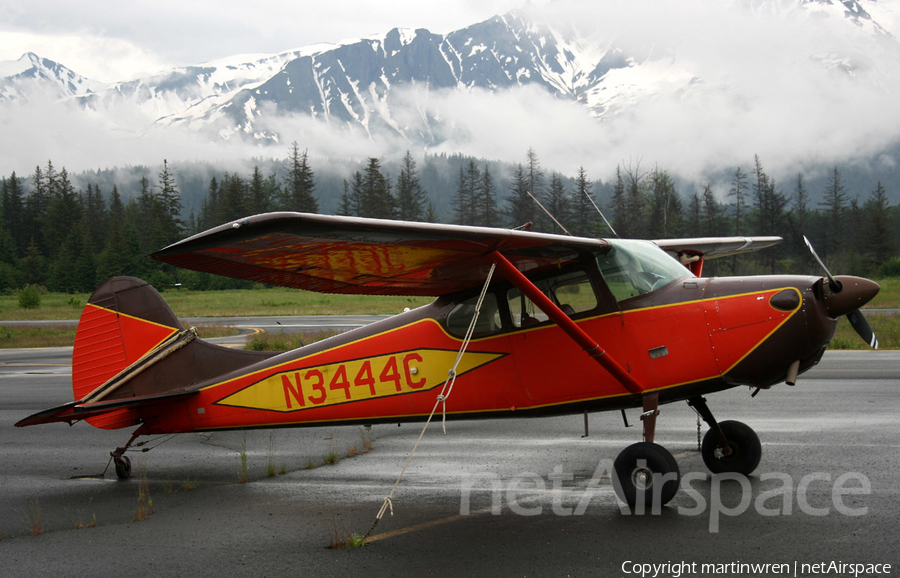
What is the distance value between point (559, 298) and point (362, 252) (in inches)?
73.1

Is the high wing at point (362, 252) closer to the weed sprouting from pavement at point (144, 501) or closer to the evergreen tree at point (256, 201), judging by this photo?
the weed sprouting from pavement at point (144, 501)

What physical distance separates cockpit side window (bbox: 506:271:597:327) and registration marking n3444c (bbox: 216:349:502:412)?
47 cm

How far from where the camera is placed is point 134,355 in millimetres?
7668

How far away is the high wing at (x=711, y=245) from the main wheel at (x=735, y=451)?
217cm

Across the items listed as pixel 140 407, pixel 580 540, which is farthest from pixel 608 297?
pixel 140 407

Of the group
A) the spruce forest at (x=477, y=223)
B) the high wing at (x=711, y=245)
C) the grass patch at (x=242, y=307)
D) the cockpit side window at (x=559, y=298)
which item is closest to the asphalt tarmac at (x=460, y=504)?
the cockpit side window at (x=559, y=298)

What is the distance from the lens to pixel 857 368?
14.1m

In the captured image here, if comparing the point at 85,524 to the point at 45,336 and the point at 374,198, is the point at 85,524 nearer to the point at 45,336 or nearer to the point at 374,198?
the point at 45,336

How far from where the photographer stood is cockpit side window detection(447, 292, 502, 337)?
6.38m

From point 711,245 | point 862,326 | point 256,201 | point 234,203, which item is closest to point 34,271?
point 234,203

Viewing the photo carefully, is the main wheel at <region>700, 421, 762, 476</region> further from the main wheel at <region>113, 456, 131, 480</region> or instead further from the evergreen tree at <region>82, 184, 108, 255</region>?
the evergreen tree at <region>82, 184, 108, 255</region>

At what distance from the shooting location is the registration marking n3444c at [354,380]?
6.48 meters

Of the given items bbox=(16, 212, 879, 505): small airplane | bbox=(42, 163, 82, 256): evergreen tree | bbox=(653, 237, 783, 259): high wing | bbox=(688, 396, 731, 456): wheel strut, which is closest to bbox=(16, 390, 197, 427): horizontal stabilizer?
bbox=(16, 212, 879, 505): small airplane

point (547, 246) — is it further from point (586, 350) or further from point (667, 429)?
point (667, 429)
